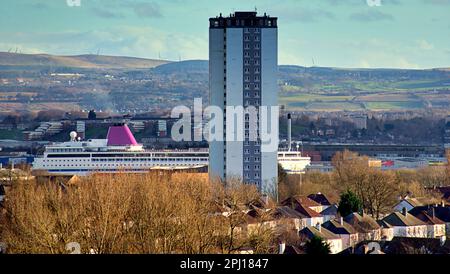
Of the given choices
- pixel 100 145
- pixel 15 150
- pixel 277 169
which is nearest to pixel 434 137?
pixel 15 150

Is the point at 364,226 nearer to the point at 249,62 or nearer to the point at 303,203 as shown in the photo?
the point at 303,203

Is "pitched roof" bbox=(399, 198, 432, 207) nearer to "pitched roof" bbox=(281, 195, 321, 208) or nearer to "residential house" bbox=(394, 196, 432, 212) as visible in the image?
"residential house" bbox=(394, 196, 432, 212)

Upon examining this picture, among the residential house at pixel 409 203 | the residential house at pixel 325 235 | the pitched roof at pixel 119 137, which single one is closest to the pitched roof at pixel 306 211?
the residential house at pixel 409 203

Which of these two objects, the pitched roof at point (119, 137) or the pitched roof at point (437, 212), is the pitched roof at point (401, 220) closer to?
the pitched roof at point (437, 212)

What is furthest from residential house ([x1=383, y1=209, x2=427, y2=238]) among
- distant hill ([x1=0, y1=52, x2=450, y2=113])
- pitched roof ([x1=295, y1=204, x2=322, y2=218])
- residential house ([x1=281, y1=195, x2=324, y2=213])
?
distant hill ([x1=0, y1=52, x2=450, y2=113])
